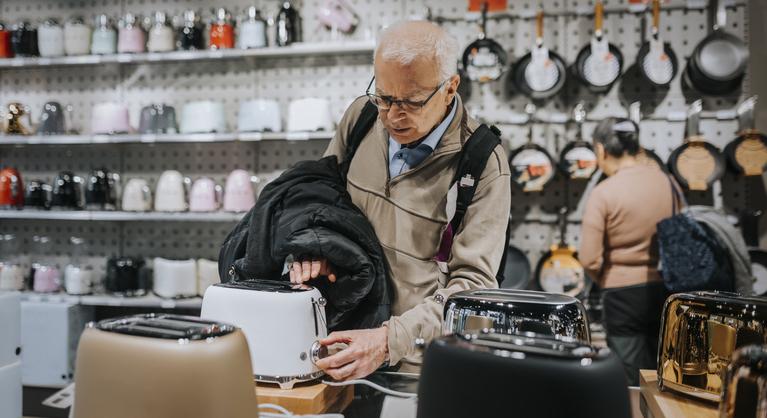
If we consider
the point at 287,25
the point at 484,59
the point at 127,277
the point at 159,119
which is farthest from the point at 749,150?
the point at 127,277

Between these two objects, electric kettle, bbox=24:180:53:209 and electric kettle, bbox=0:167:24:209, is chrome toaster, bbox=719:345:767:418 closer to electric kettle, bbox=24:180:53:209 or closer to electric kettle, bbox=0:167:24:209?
electric kettle, bbox=24:180:53:209

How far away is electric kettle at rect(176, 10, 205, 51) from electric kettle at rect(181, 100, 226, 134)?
417 millimetres

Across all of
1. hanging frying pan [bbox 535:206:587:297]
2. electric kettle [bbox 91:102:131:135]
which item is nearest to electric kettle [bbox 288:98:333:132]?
electric kettle [bbox 91:102:131:135]

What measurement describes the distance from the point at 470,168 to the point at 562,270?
7.40 ft

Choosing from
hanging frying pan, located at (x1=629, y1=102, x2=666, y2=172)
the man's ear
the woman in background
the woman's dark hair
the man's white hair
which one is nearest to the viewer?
the man's white hair

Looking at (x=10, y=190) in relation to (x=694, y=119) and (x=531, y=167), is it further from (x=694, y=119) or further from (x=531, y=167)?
(x=694, y=119)

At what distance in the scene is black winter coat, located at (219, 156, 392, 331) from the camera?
1205 mm

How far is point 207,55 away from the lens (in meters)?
3.67

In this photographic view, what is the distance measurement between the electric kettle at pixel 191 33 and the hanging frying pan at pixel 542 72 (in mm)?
2046

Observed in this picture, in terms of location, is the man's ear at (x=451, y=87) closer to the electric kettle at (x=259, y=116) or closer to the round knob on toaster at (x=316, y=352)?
the round knob on toaster at (x=316, y=352)

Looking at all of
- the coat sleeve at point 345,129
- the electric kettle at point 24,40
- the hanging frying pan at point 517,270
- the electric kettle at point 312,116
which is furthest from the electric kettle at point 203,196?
the coat sleeve at point 345,129

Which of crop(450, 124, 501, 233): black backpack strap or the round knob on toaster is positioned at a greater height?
crop(450, 124, 501, 233): black backpack strap

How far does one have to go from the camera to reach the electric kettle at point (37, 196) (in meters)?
3.90

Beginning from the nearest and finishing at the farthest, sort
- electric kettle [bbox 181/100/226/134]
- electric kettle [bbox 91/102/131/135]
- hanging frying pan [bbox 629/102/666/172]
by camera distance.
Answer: hanging frying pan [bbox 629/102/666/172], electric kettle [bbox 181/100/226/134], electric kettle [bbox 91/102/131/135]
